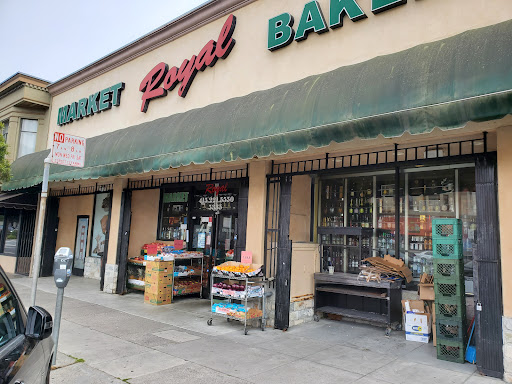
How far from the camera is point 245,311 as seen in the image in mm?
7102

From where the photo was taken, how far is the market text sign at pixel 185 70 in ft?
29.4

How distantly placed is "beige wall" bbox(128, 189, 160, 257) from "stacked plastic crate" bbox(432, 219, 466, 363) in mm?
8556

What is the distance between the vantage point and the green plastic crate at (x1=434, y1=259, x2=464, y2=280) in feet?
18.7

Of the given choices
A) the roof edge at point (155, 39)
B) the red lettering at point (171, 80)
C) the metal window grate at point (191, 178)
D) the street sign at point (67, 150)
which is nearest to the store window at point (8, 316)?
the street sign at point (67, 150)

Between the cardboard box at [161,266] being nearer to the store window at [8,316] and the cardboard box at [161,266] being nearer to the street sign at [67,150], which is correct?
the street sign at [67,150]

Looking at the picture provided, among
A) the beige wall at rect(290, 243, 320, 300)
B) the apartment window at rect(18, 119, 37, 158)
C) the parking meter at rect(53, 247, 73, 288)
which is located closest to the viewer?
the parking meter at rect(53, 247, 73, 288)

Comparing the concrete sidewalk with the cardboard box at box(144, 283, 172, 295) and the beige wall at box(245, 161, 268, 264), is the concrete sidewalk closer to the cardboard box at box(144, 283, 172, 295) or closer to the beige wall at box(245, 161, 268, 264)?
the cardboard box at box(144, 283, 172, 295)

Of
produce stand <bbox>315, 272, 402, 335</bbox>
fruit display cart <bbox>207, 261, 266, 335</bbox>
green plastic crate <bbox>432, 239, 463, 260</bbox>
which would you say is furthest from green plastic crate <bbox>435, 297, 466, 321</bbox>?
fruit display cart <bbox>207, 261, 266, 335</bbox>

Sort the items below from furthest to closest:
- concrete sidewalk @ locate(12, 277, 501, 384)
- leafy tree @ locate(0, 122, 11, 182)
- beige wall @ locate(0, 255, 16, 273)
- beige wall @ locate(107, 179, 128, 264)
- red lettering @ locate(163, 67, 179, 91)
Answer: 1. beige wall @ locate(0, 255, 16, 273)
2. beige wall @ locate(107, 179, 128, 264)
3. leafy tree @ locate(0, 122, 11, 182)
4. red lettering @ locate(163, 67, 179, 91)
5. concrete sidewalk @ locate(12, 277, 501, 384)

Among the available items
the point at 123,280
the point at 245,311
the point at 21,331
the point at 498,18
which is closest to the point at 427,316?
the point at 245,311

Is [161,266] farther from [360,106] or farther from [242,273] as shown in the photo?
[360,106]

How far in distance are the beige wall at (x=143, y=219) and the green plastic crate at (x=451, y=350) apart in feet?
28.2

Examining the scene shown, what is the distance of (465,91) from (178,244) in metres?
8.10

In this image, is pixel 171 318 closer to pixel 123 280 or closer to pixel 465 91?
pixel 123 280
